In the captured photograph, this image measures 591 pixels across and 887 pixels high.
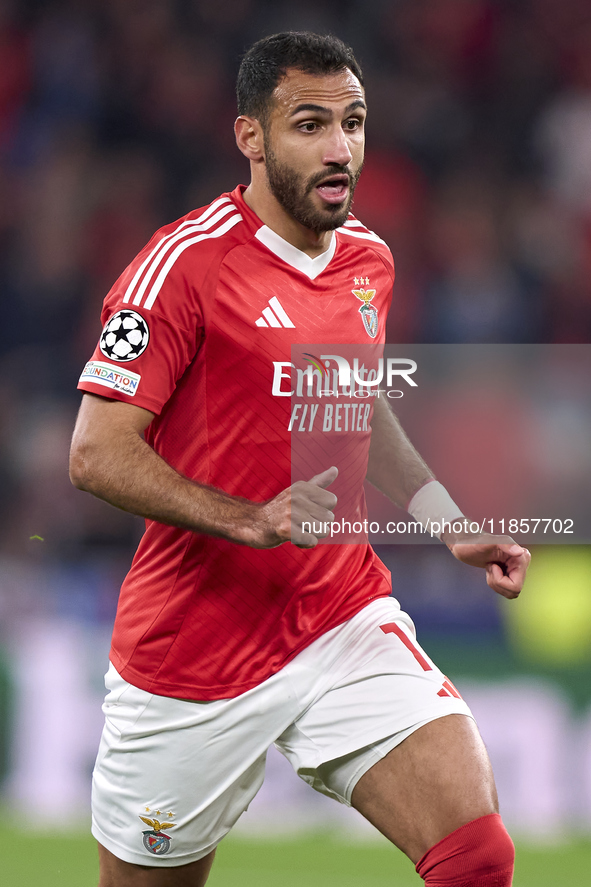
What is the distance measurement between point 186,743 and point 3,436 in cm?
360

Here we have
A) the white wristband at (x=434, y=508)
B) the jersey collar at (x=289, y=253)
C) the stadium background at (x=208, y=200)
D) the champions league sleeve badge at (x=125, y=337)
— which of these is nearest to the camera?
the champions league sleeve badge at (x=125, y=337)

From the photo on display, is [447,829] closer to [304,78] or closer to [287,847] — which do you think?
[304,78]

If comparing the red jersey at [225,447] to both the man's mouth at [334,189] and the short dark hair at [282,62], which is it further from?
A: the short dark hair at [282,62]

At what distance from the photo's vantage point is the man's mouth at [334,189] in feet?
8.26

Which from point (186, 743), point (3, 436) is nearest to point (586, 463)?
point (186, 743)

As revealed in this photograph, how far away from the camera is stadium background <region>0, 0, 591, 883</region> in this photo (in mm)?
4160

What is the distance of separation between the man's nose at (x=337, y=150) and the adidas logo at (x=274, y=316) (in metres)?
0.34

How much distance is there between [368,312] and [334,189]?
34 centimetres

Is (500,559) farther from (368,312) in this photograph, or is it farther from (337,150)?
(337,150)

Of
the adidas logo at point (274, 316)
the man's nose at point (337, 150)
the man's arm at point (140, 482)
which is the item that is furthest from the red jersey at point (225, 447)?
the man's nose at point (337, 150)

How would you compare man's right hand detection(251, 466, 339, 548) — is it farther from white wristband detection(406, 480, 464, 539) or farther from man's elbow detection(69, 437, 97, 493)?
white wristband detection(406, 480, 464, 539)

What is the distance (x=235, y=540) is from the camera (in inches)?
87.1

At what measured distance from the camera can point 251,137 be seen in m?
2.64

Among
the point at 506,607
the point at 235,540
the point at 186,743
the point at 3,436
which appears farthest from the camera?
the point at 3,436
